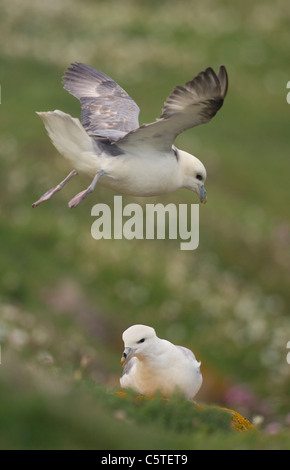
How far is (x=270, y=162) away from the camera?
1082 inches

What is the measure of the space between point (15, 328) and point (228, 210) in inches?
342

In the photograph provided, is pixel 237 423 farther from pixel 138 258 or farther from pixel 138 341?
pixel 138 258

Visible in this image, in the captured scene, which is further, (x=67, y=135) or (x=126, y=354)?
(x=67, y=135)

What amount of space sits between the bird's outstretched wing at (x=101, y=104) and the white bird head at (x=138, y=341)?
2.28m

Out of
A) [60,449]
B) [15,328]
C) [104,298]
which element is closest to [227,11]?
[104,298]

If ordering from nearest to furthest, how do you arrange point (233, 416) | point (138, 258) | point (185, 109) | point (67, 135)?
point (233, 416), point (185, 109), point (67, 135), point (138, 258)

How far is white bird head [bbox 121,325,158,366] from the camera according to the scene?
896 centimetres

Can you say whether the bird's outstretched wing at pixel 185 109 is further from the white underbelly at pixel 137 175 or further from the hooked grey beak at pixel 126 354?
the hooked grey beak at pixel 126 354

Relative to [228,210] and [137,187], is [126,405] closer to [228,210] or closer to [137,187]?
[137,187]

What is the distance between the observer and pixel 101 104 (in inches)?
454

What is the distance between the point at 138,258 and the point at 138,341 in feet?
38.4

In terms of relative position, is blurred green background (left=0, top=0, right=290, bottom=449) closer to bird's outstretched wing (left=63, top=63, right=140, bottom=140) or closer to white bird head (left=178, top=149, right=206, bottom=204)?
white bird head (left=178, top=149, right=206, bottom=204)

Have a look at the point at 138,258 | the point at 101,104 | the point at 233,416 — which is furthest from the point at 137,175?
the point at 138,258

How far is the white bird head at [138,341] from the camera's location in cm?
896
